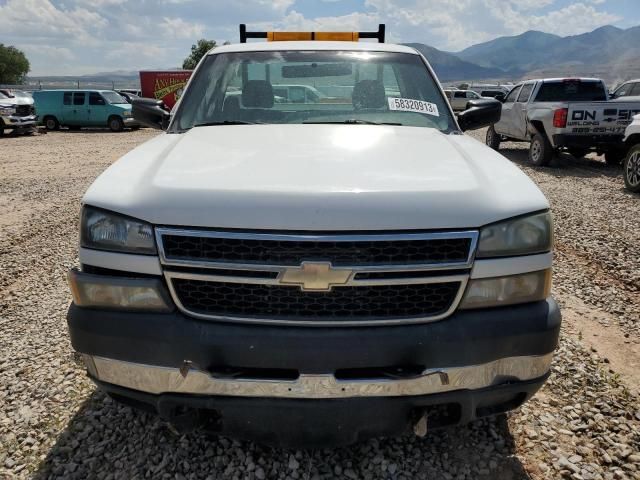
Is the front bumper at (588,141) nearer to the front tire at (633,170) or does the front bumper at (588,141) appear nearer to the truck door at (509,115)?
the front tire at (633,170)

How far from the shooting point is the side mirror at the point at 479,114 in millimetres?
3613

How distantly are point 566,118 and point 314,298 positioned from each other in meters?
9.92

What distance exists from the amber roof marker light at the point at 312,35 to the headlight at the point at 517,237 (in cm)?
380

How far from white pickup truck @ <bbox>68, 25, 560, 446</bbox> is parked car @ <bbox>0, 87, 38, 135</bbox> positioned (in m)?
19.8

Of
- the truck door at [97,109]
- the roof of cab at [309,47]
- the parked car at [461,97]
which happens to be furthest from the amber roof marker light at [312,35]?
the parked car at [461,97]

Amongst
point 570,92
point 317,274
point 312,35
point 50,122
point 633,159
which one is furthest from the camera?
point 50,122

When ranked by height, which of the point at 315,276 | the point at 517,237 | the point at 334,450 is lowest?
the point at 334,450

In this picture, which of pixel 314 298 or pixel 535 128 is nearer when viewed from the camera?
pixel 314 298

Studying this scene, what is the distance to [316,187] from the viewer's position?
74.7 inches

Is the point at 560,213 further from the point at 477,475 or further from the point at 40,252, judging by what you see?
the point at 40,252

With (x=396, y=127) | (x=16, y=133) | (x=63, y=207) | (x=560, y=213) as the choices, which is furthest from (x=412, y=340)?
(x=16, y=133)

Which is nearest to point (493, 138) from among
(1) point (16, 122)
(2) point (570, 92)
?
(2) point (570, 92)

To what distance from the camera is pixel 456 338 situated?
187 cm

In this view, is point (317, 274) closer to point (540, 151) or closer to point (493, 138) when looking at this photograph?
point (540, 151)
